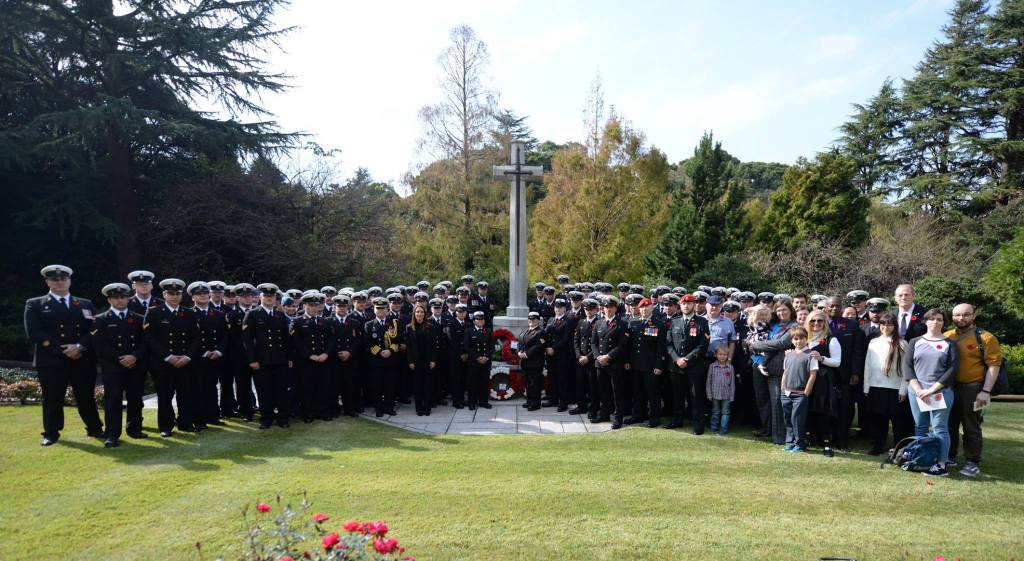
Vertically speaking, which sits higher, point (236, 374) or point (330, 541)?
point (330, 541)

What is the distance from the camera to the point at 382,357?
9094 millimetres

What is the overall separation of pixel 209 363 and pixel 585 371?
19.0 ft

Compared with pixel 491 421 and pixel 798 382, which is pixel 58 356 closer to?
pixel 491 421

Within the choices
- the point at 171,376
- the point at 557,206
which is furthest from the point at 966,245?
the point at 171,376

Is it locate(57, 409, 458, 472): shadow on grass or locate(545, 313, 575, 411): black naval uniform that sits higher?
locate(545, 313, 575, 411): black naval uniform

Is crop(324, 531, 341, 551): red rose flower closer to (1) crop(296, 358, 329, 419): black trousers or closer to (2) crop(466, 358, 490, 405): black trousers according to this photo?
(1) crop(296, 358, 329, 419): black trousers

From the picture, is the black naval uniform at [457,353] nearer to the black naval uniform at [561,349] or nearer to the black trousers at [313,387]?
the black naval uniform at [561,349]

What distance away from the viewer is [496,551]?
14.6 feet

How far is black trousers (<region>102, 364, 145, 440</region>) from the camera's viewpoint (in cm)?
730

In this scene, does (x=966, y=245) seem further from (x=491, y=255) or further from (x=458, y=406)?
(x=458, y=406)

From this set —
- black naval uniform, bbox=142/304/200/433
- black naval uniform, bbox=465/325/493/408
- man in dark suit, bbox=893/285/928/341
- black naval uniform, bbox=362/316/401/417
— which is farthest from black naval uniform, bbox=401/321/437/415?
man in dark suit, bbox=893/285/928/341

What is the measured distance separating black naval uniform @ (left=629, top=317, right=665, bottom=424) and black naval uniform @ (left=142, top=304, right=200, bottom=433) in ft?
20.6

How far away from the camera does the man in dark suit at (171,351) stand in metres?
7.66

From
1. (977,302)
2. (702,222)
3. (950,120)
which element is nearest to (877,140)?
(950,120)
